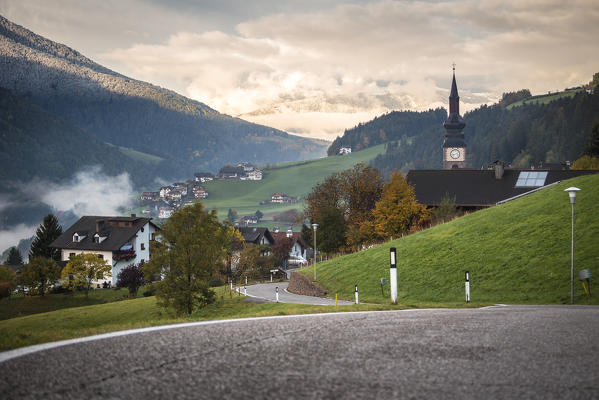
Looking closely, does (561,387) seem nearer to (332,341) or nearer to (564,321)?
(332,341)

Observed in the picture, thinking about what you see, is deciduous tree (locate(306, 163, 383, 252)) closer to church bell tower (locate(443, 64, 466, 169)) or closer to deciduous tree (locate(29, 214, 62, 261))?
deciduous tree (locate(29, 214, 62, 261))

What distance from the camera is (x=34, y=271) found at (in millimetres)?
65562

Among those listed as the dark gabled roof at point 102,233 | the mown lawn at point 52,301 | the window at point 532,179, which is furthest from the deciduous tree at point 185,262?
the dark gabled roof at point 102,233

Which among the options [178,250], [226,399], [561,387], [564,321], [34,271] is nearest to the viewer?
[226,399]

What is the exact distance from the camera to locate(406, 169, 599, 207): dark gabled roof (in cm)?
6906

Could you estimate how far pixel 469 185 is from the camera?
7262 centimetres

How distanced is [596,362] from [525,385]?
5.53 feet

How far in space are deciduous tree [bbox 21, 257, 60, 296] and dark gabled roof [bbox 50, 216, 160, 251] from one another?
71.5 feet

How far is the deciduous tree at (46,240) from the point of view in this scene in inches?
3839

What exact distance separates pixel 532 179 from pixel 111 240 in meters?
70.5

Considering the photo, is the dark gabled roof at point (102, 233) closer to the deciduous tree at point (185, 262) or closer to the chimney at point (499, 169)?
the deciduous tree at point (185, 262)

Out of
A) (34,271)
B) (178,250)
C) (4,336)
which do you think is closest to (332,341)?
(4,336)

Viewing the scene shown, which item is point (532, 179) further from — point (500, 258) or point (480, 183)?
point (500, 258)

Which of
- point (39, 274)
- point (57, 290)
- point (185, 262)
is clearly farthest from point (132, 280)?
point (185, 262)
